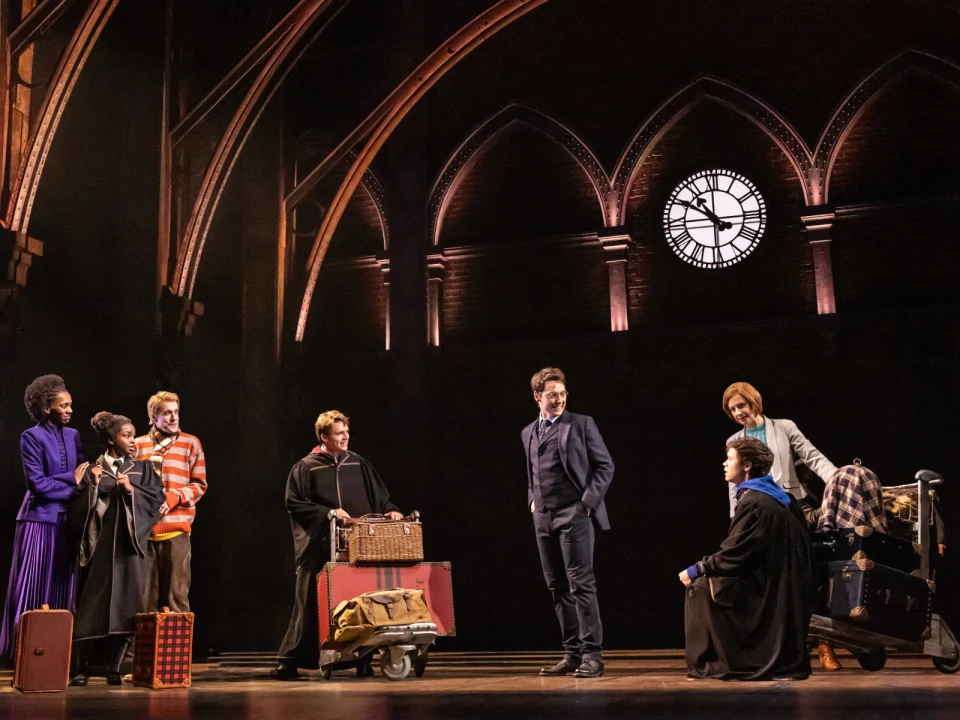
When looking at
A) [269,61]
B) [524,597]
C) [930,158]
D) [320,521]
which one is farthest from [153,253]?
[930,158]

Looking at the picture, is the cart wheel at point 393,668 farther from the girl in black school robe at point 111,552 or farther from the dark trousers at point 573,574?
the girl in black school robe at point 111,552

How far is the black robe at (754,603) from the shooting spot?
14.0 ft

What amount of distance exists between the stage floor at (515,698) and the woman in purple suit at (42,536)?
387 mm

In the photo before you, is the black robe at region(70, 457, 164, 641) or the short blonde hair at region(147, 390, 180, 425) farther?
the short blonde hair at region(147, 390, 180, 425)

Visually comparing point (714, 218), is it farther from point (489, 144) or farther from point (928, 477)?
point (928, 477)

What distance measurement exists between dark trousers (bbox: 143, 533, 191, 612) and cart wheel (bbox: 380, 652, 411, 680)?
1060 millimetres

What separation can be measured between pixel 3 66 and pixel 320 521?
3529 mm

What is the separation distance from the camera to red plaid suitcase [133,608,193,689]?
15.0 ft

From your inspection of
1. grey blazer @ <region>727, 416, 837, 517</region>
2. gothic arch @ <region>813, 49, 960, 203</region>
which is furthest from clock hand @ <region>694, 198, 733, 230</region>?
grey blazer @ <region>727, 416, 837, 517</region>

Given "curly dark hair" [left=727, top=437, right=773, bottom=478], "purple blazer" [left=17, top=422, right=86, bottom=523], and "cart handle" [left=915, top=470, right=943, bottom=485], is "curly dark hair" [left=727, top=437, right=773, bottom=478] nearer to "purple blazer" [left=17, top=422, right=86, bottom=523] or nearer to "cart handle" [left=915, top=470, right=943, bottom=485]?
"cart handle" [left=915, top=470, right=943, bottom=485]

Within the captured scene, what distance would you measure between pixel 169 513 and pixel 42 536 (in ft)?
1.89

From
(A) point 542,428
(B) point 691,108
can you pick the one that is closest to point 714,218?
(B) point 691,108

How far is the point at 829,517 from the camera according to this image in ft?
16.4

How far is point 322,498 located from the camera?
17.8 ft
